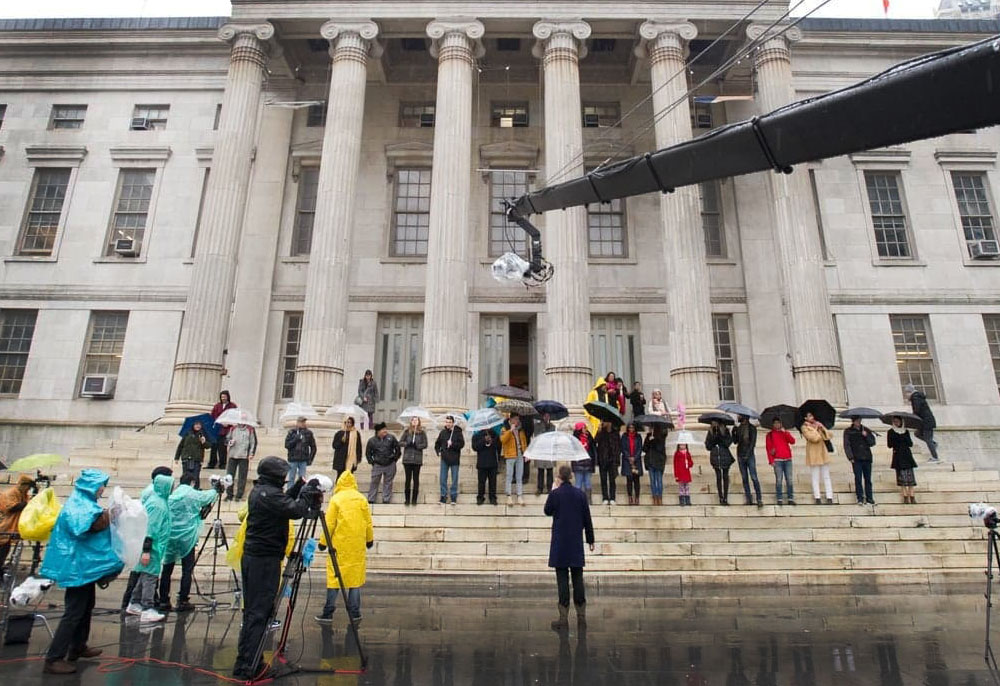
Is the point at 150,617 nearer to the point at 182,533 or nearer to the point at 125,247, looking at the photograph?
the point at 182,533

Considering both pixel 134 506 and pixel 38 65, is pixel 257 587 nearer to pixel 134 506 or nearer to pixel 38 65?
pixel 134 506

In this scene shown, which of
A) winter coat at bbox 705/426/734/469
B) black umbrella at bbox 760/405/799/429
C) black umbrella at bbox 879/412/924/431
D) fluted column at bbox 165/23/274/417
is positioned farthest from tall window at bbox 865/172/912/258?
→ fluted column at bbox 165/23/274/417

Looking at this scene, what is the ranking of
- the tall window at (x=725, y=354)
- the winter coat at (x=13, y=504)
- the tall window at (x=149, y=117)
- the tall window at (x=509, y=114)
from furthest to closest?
the tall window at (x=149, y=117) < the tall window at (x=509, y=114) < the tall window at (x=725, y=354) < the winter coat at (x=13, y=504)

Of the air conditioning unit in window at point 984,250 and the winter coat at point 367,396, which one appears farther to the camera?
the air conditioning unit in window at point 984,250

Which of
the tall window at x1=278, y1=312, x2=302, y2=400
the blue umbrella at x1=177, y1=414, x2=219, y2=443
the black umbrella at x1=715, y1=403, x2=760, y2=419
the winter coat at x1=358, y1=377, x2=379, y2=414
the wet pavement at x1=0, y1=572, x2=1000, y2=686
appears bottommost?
the wet pavement at x1=0, y1=572, x2=1000, y2=686

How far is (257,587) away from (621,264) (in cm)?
1880

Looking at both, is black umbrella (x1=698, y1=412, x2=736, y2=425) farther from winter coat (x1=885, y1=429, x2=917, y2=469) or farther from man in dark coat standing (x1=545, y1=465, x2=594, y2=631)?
man in dark coat standing (x1=545, y1=465, x2=594, y2=631)

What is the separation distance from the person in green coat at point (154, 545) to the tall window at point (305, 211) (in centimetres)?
1625

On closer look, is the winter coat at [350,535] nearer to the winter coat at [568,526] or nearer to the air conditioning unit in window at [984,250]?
the winter coat at [568,526]

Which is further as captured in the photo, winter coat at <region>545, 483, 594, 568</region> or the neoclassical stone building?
the neoclassical stone building

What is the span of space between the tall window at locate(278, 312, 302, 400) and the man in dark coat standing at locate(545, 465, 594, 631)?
50.5ft

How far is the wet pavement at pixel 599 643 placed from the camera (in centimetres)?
519

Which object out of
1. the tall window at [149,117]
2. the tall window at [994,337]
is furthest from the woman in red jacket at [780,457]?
the tall window at [149,117]

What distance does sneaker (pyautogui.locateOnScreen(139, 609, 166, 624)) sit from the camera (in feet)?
23.0
